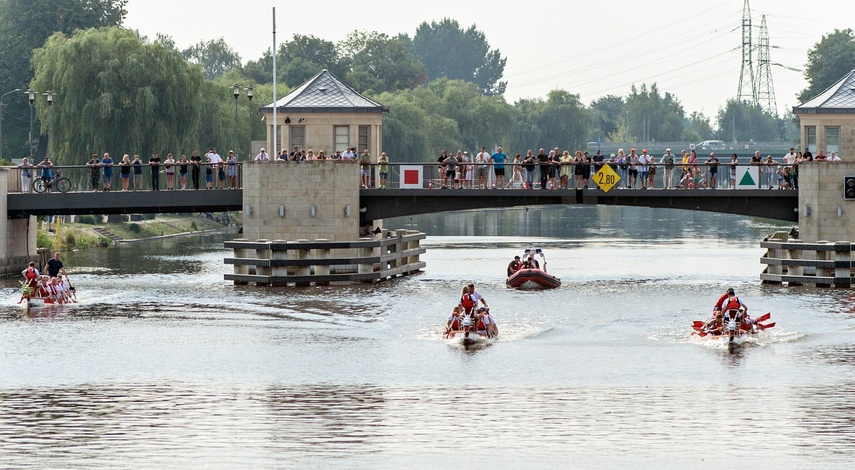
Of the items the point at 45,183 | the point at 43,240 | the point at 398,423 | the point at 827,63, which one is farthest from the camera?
the point at 827,63

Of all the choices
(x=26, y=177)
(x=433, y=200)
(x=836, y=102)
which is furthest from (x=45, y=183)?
(x=836, y=102)

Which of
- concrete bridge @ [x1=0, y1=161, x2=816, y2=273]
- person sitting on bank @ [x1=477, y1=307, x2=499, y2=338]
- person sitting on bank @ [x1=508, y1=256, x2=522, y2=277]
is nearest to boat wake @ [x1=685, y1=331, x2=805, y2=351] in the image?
person sitting on bank @ [x1=477, y1=307, x2=499, y2=338]

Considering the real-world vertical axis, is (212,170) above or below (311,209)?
above

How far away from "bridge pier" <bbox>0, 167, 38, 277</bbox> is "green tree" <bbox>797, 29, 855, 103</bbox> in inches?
4307

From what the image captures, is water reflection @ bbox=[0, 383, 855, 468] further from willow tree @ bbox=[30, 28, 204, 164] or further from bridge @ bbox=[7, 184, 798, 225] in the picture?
willow tree @ bbox=[30, 28, 204, 164]

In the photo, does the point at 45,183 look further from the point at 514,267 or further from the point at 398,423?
the point at 398,423

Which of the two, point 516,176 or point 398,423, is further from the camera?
point 516,176

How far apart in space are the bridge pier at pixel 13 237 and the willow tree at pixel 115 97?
1971cm

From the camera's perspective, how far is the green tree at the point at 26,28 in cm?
11994

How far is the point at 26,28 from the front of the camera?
126 m

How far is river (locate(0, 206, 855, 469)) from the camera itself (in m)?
26.5

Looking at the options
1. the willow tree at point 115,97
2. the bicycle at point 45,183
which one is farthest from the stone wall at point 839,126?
the willow tree at point 115,97

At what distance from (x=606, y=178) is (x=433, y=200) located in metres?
7.25

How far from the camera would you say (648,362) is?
37.2m
